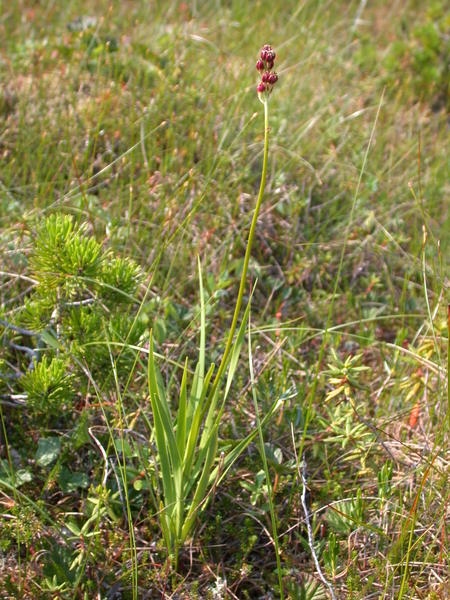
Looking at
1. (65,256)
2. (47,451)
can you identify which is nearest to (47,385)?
(47,451)

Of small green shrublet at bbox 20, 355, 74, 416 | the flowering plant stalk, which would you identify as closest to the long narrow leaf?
the flowering plant stalk

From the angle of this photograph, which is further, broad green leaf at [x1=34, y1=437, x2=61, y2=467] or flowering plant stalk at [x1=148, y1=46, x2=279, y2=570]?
broad green leaf at [x1=34, y1=437, x2=61, y2=467]

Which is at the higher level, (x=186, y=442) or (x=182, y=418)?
(x=182, y=418)

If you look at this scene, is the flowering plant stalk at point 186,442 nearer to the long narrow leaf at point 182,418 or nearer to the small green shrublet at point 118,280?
the long narrow leaf at point 182,418

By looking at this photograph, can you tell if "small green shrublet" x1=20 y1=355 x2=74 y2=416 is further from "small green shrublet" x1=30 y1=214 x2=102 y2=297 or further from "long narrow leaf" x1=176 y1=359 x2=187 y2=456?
"long narrow leaf" x1=176 y1=359 x2=187 y2=456

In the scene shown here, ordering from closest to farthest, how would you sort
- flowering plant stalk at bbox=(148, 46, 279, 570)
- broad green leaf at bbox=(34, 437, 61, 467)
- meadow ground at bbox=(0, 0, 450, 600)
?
flowering plant stalk at bbox=(148, 46, 279, 570), meadow ground at bbox=(0, 0, 450, 600), broad green leaf at bbox=(34, 437, 61, 467)

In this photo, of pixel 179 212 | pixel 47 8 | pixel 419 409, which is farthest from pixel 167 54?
pixel 419 409

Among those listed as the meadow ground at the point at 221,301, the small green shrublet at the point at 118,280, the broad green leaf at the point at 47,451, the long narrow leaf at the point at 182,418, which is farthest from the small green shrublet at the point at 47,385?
the long narrow leaf at the point at 182,418

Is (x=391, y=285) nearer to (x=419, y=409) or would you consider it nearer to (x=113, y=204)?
(x=419, y=409)

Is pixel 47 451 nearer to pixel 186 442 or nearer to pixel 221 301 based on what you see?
pixel 186 442

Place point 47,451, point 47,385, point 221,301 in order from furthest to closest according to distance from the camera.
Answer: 1. point 221,301
2. point 47,451
3. point 47,385
